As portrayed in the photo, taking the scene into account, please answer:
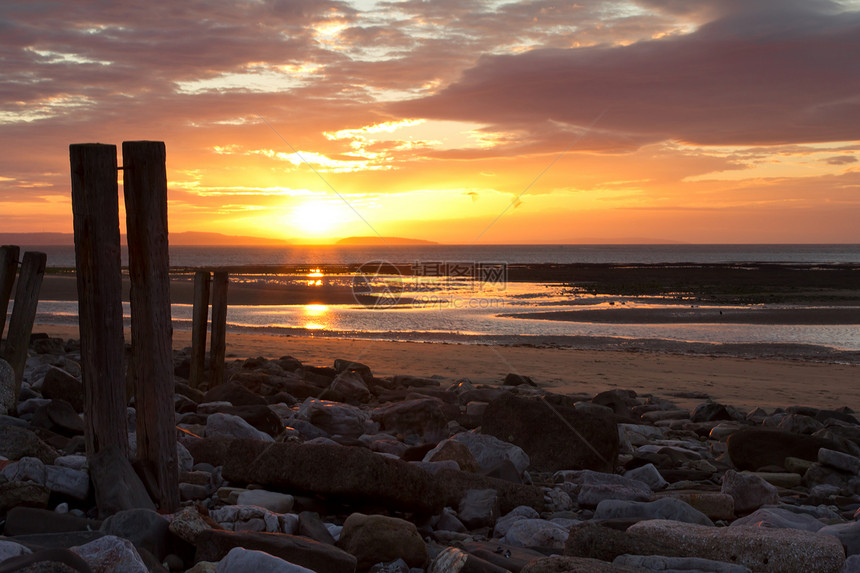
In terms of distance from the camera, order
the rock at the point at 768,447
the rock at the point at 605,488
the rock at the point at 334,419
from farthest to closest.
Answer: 1. the rock at the point at 334,419
2. the rock at the point at 768,447
3. the rock at the point at 605,488

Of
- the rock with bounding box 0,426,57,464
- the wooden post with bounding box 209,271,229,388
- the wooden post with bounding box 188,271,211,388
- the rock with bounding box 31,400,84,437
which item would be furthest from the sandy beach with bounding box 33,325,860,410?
the rock with bounding box 0,426,57,464

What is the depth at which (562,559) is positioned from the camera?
13.8 ft

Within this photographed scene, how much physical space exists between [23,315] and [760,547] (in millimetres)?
8278

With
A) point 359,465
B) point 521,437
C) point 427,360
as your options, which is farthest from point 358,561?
point 427,360

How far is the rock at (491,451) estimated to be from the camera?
25.1 ft

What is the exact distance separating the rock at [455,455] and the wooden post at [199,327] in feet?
19.1

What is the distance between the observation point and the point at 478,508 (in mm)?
6098

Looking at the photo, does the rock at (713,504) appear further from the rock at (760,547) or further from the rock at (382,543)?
the rock at (382,543)

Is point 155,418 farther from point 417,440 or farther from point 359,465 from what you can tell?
point 417,440

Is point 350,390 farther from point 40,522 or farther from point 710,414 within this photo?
point 40,522

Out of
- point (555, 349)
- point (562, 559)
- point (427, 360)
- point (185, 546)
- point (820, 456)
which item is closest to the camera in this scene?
point (562, 559)

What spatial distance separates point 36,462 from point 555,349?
16457 mm

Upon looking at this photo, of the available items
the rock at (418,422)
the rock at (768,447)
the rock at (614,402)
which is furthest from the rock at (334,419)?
the rock at (768,447)

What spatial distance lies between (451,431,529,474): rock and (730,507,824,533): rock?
2.40 meters
